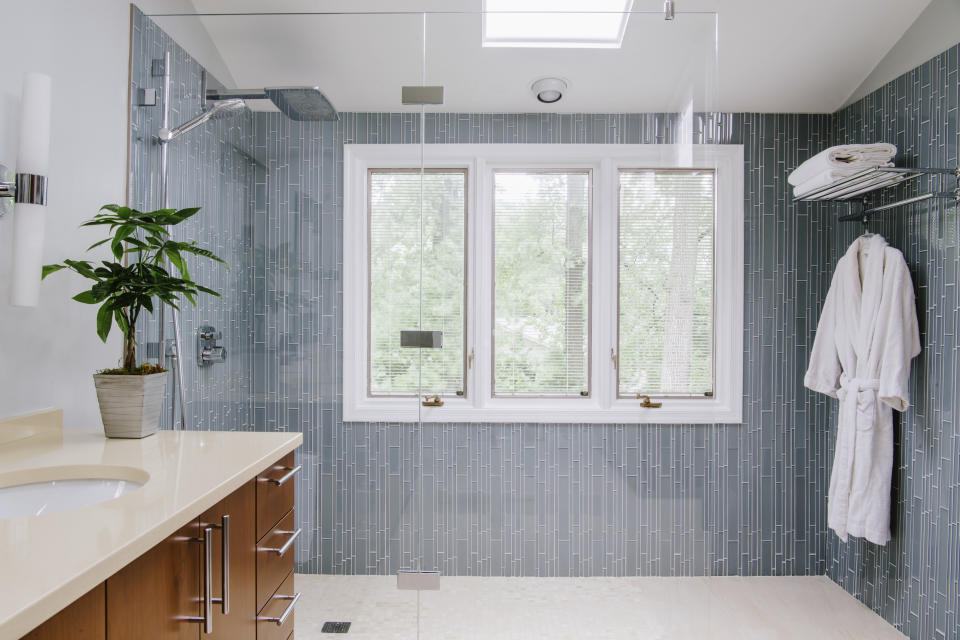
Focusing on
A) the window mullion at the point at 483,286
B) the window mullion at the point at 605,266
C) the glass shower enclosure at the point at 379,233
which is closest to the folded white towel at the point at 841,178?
the glass shower enclosure at the point at 379,233

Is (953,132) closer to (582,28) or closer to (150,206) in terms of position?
(582,28)

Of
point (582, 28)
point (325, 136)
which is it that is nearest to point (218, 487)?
point (325, 136)

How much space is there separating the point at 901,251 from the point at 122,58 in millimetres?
2895

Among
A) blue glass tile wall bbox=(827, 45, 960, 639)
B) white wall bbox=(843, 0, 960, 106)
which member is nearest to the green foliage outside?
blue glass tile wall bbox=(827, 45, 960, 639)

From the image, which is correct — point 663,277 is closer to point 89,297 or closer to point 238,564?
point 238,564

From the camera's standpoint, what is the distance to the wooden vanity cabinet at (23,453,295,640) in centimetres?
71

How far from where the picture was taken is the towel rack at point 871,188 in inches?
73.0

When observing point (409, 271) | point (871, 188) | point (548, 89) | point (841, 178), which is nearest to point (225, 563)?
point (409, 271)

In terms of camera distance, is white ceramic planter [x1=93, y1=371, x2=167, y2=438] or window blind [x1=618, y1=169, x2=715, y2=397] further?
window blind [x1=618, y1=169, x2=715, y2=397]

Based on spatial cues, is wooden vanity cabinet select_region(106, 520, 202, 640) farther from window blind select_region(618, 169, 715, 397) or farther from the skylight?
the skylight

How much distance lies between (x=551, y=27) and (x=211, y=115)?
1.13 metres

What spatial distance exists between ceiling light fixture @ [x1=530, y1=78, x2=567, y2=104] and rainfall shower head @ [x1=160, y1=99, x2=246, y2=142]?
0.95 metres

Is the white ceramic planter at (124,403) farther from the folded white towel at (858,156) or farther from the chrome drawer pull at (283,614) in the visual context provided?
the folded white towel at (858,156)

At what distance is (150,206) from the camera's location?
1723mm
